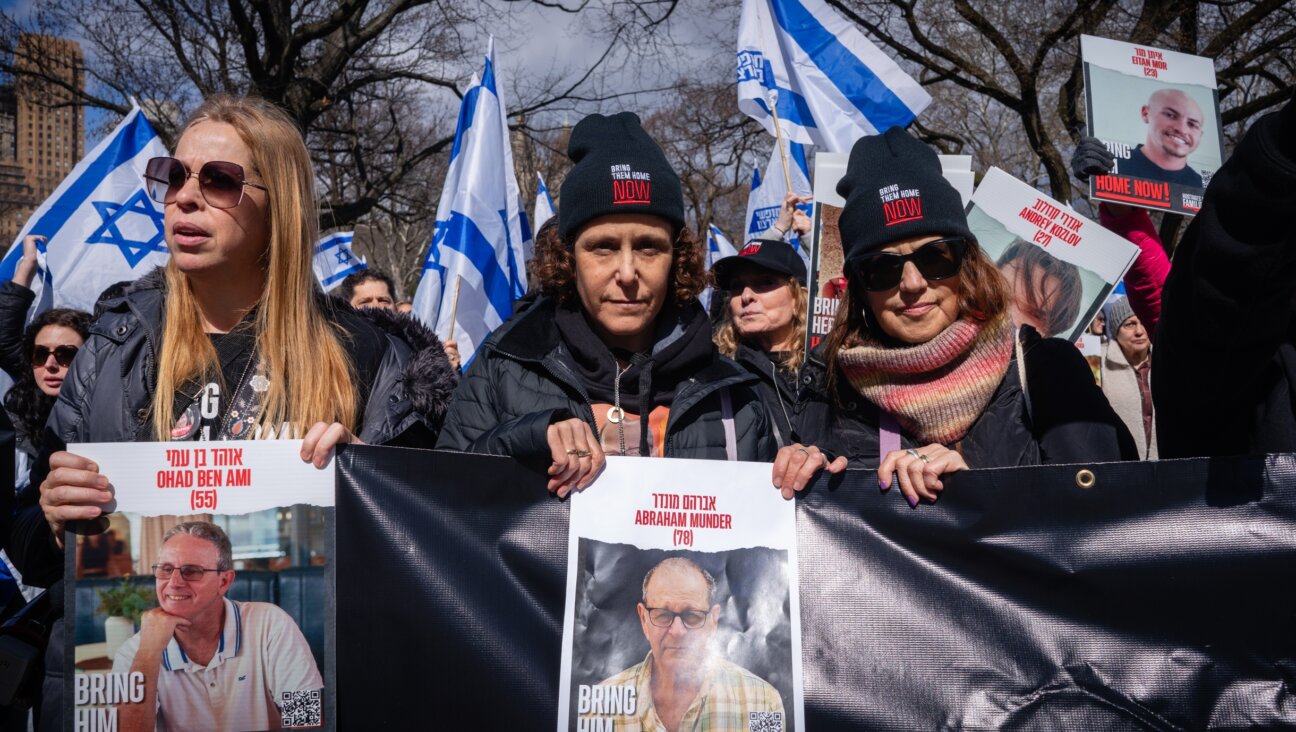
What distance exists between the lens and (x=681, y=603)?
2176mm

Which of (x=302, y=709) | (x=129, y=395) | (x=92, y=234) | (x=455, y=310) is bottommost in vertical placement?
(x=302, y=709)

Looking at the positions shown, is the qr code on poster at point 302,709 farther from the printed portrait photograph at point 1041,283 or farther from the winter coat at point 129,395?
the printed portrait photograph at point 1041,283

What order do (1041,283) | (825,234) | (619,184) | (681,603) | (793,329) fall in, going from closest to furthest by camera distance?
1. (681,603)
2. (619,184)
3. (1041,283)
4. (825,234)
5. (793,329)

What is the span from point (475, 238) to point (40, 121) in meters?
10.4

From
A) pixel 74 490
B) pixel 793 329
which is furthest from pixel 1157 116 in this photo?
pixel 74 490

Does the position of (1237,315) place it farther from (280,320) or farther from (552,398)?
(280,320)

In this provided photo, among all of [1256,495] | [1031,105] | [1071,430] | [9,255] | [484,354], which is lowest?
[1256,495]

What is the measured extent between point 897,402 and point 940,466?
251 mm

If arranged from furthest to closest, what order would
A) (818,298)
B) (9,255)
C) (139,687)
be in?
(9,255) < (818,298) < (139,687)

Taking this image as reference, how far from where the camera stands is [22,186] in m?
15.7

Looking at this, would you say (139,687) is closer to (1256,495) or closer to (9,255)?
(1256,495)

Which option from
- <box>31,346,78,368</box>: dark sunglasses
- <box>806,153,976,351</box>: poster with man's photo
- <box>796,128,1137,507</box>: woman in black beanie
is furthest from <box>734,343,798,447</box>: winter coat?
<box>31,346,78,368</box>: dark sunglasses

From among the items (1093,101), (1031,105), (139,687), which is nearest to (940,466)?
(139,687)

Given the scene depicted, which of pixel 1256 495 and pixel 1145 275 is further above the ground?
pixel 1145 275
